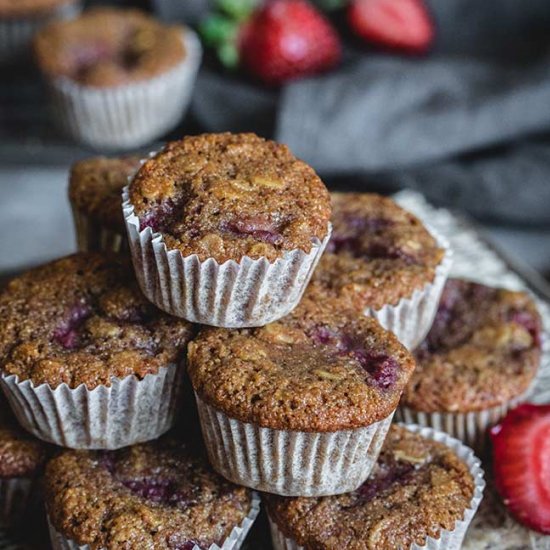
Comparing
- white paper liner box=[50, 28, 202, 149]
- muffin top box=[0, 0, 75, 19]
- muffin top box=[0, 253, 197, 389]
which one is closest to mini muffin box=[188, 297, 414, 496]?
muffin top box=[0, 253, 197, 389]

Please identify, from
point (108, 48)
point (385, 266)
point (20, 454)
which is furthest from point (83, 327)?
point (108, 48)

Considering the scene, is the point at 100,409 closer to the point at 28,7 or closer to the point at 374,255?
the point at 374,255

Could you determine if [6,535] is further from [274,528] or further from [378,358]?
[378,358]

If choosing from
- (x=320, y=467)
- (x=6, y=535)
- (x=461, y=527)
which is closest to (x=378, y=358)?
(x=320, y=467)

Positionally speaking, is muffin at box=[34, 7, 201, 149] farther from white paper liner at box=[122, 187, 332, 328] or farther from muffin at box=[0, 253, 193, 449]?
white paper liner at box=[122, 187, 332, 328]

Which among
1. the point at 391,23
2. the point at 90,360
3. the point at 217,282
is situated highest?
the point at 217,282

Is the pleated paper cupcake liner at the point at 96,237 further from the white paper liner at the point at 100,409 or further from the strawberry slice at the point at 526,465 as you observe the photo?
the strawberry slice at the point at 526,465
